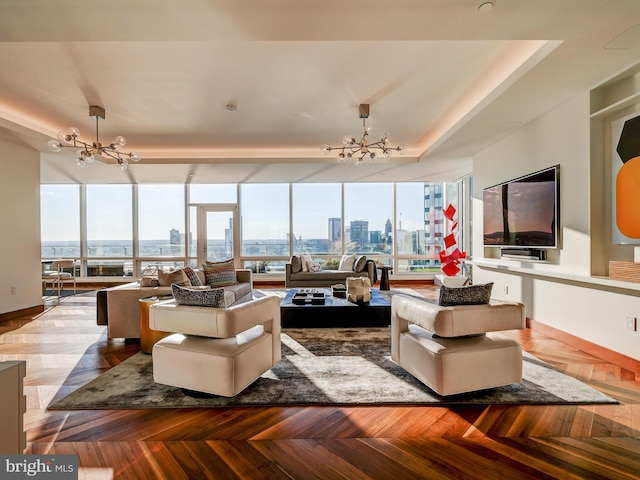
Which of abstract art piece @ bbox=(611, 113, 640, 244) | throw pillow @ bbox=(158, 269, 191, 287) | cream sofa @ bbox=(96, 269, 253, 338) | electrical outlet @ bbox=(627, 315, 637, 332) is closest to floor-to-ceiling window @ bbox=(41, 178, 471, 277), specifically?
throw pillow @ bbox=(158, 269, 191, 287)

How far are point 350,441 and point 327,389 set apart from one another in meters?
0.60

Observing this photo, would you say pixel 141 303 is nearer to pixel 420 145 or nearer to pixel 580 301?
pixel 580 301

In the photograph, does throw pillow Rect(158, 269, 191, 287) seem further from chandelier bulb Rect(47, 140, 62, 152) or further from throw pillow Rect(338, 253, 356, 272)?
throw pillow Rect(338, 253, 356, 272)

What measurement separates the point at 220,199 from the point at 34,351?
5340 mm

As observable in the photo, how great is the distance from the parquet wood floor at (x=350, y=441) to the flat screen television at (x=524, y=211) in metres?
1.83

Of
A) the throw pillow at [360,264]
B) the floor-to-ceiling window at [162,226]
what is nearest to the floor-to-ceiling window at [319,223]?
the throw pillow at [360,264]

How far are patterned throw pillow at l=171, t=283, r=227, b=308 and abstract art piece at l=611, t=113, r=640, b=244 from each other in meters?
3.51

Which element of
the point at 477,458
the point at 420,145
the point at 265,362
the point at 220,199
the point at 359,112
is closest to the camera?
the point at 477,458

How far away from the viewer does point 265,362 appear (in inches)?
99.2

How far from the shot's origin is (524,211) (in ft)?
13.5

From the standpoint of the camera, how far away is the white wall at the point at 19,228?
15.6 feet

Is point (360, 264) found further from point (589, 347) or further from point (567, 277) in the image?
point (589, 347)

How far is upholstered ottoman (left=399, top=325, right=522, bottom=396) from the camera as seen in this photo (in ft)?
7.11

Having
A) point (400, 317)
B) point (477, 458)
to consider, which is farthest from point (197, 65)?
point (477, 458)
